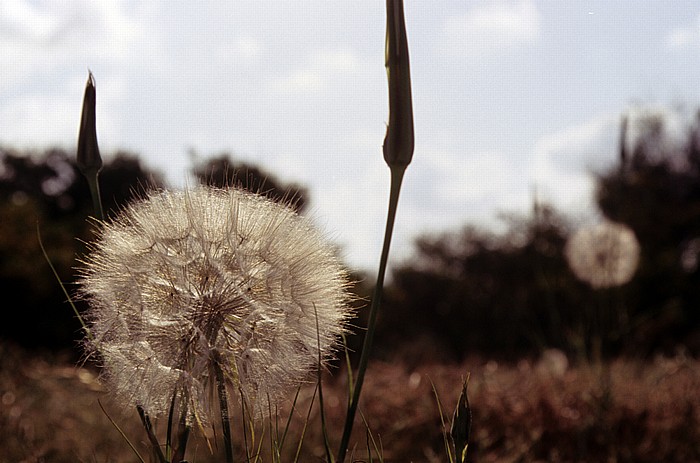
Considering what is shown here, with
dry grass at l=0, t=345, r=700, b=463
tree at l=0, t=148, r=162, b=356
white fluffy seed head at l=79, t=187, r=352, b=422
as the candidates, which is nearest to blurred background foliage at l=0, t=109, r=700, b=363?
tree at l=0, t=148, r=162, b=356

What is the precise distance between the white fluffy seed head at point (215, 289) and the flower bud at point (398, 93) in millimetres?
248

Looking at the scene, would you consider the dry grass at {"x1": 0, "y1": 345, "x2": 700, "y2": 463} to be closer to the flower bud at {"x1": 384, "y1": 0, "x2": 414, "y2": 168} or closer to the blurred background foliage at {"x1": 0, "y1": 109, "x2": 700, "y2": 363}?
the flower bud at {"x1": 384, "y1": 0, "x2": 414, "y2": 168}

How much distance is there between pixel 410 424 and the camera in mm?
3906

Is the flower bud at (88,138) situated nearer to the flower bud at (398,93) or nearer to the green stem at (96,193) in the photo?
the green stem at (96,193)

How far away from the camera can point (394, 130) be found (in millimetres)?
1064

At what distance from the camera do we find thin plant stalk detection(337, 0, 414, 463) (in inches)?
40.9

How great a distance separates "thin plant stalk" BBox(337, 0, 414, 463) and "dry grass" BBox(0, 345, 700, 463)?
7.43 feet

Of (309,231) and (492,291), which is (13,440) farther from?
(492,291)

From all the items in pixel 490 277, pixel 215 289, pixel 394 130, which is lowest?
pixel 490 277

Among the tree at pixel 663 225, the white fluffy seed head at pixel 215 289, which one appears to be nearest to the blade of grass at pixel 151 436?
the white fluffy seed head at pixel 215 289

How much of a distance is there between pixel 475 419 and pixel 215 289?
3.14 metres

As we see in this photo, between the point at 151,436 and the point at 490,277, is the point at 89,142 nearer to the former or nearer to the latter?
the point at 151,436

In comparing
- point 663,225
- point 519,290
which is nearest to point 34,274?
point 519,290

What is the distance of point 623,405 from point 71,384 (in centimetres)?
326
